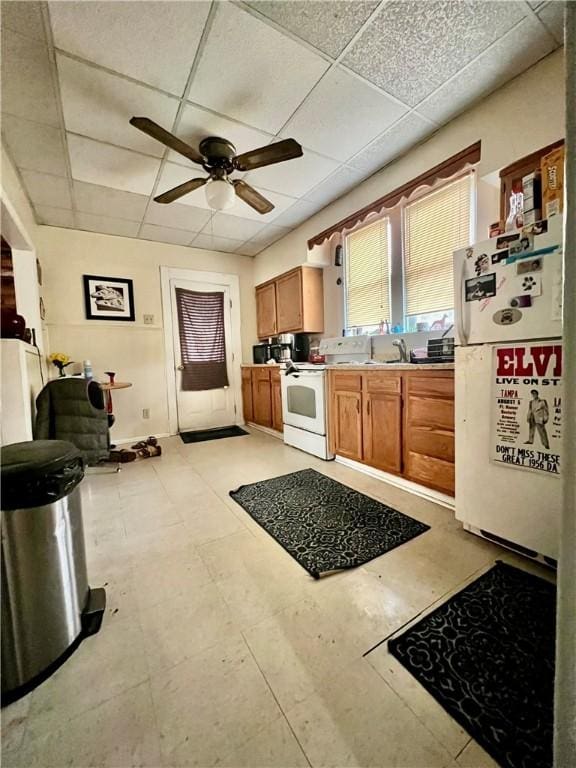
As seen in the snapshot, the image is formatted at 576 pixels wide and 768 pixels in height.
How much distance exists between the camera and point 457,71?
1740 mm

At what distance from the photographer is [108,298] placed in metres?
3.83

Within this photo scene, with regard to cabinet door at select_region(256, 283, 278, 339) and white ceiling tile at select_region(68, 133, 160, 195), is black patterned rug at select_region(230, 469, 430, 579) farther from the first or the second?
white ceiling tile at select_region(68, 133, 160, 195)

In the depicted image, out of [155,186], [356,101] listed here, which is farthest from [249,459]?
[356,101]

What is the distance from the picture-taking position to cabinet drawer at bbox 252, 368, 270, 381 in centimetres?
408

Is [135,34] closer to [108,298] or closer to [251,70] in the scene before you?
[251,70]

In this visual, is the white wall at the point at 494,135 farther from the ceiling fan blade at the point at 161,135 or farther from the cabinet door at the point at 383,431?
the ceiling fan blade at the point at 161,135

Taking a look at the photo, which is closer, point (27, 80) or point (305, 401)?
point (27, 80)

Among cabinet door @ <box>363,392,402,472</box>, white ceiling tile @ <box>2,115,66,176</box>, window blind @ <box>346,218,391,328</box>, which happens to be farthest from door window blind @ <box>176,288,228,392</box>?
cabinet door @ <box>363,392,402,472</box>

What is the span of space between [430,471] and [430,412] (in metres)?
0.39

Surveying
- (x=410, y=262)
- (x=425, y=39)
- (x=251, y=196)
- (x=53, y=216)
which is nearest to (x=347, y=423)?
(x=410, y=262)

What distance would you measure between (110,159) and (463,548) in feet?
11.7

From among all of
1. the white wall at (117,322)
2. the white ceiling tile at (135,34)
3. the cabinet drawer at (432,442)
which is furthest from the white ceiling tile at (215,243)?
the cabinet drawer at (432,442)

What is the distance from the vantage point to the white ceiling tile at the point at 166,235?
12.2 ft

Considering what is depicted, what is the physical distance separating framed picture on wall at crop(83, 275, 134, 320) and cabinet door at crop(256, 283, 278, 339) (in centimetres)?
176
